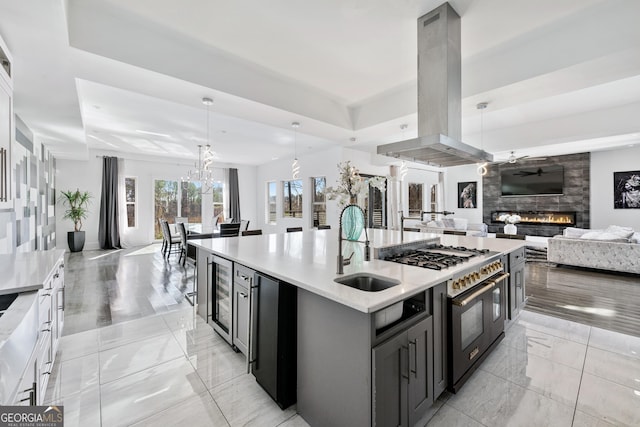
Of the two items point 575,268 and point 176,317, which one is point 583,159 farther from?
point 176,317

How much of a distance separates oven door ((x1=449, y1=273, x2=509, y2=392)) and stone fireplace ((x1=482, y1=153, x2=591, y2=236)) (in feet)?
27.9

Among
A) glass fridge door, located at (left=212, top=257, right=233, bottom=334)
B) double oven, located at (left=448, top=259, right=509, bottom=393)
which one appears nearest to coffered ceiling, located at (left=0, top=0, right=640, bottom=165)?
glass fridge door, located at (left=212, top=257, right=233, bottom=334)

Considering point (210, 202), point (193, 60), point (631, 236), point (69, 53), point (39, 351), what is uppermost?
point (193, 60)

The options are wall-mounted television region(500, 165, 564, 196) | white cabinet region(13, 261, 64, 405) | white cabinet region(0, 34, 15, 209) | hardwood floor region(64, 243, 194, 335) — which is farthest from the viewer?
wall-mounted television region(500, 165, 564, 196)

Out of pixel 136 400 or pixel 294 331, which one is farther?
pixel 136 400

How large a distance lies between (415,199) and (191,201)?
315 inches

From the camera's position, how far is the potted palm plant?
23.5ft

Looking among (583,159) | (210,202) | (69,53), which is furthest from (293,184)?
(583,159)

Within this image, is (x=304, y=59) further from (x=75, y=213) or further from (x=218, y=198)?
(x=218, y=198)

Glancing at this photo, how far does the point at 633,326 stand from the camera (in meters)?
2.85

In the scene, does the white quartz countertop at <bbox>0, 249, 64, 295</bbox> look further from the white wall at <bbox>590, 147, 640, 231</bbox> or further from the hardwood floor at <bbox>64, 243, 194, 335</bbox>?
the white wall at <bbox>590, 147, 640, 231</bbox>

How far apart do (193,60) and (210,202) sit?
24.5 feet

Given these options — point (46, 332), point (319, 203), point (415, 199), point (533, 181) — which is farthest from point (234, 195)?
point (533, 181)

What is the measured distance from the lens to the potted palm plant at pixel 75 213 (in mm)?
7148
